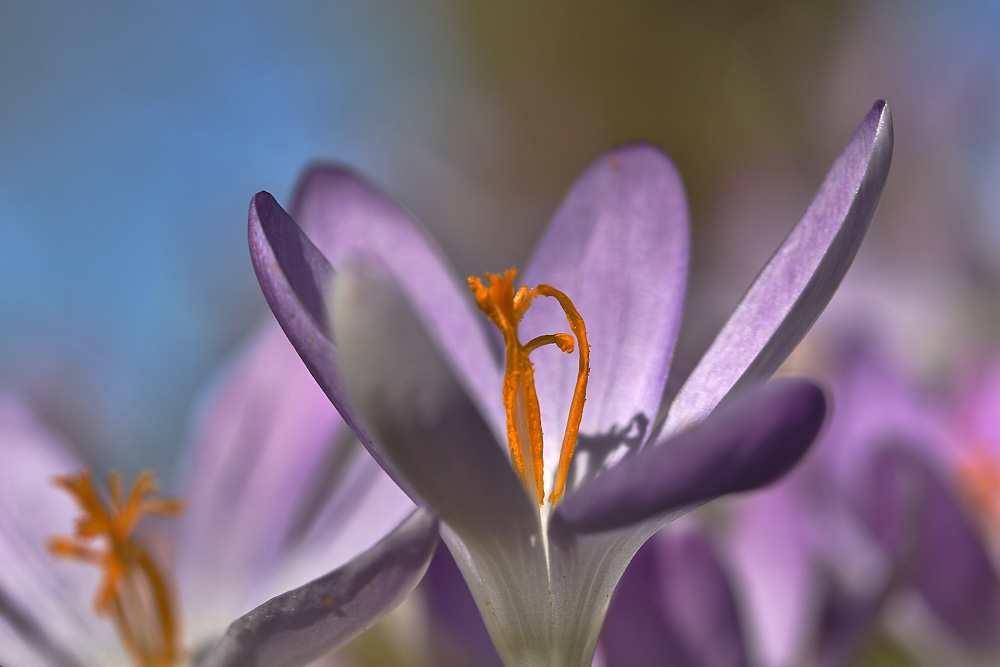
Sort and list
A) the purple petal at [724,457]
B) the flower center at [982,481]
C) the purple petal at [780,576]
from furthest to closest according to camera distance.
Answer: the flower center at [982,481], the purple petal at [780,576], the purple petal at [724,457]

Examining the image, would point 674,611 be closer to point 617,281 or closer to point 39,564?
point 617,281

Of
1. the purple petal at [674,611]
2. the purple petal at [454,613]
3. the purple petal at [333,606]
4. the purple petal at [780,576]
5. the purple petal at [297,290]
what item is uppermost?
the purple petal at [297,290]

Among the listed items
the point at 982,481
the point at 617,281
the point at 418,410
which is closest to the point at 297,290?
the point at 418,410

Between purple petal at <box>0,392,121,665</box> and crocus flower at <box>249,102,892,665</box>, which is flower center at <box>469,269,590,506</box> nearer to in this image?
crocus flower at <box>249,102,892,665</box>

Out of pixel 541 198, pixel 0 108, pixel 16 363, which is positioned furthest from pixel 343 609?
pixel 0 108

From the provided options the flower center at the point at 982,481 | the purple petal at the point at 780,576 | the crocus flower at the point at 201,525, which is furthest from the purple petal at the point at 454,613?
the flower center at the point at 982,481

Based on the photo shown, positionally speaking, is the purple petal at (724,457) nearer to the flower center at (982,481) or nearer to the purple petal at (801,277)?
the purple petal at (801,277)

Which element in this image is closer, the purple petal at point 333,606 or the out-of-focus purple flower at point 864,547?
the purple petal at point 333,606

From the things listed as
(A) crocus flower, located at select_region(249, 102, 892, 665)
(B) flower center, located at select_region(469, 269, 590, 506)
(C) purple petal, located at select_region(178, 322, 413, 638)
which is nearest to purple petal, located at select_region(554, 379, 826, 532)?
(A) crocus flower, located at select_region(249, 102, 892, 665)
